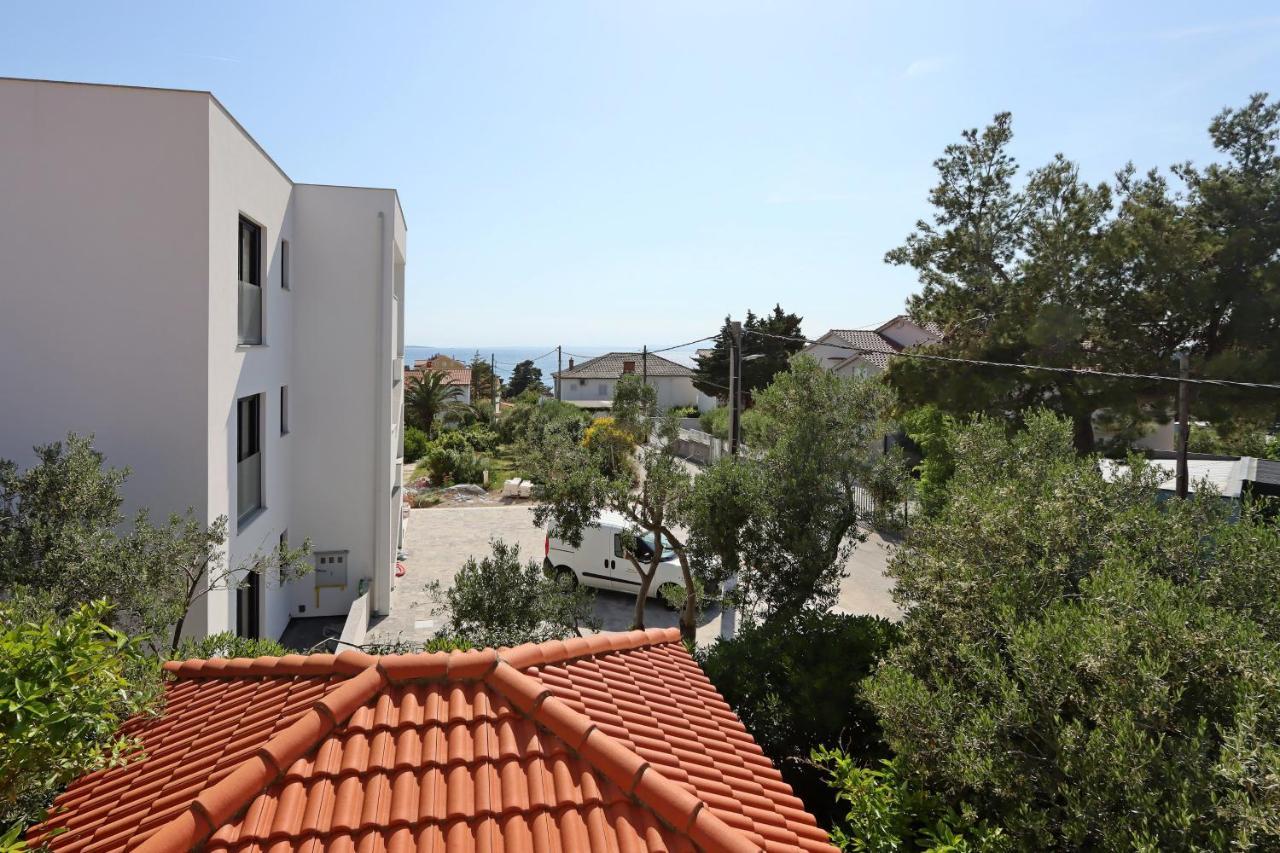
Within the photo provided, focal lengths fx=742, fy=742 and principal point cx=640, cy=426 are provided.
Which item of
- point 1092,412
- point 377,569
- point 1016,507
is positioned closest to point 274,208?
point 377,569

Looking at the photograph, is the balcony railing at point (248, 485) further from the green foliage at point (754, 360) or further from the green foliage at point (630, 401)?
the green foliage at point (754, 360)

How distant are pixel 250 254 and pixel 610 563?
9.64 m

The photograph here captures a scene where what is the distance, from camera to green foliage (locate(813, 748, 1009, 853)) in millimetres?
5359

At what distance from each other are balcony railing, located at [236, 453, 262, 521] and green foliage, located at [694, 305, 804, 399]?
35.5 metres

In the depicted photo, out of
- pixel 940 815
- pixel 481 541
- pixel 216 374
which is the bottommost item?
pixel 481 541

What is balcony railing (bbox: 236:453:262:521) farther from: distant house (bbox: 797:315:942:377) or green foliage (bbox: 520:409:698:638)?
distant house (bbox: 797:315:942:377)

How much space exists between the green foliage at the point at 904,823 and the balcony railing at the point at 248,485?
29.1 feet

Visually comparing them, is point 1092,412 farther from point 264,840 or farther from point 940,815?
point 264,840

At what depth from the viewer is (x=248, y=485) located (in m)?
11.3

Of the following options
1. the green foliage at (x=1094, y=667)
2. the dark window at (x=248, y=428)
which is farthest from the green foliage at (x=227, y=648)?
the green foliage at (x=1094, y=667)

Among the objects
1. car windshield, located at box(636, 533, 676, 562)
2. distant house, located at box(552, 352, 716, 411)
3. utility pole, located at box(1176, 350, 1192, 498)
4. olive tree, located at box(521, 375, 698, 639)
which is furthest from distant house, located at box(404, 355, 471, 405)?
utility pole, located at box(1176, 350, 1192, 498)

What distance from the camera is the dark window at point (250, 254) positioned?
431 inches

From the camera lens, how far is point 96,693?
3502 millimetres

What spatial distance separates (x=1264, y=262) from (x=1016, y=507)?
1257cm
